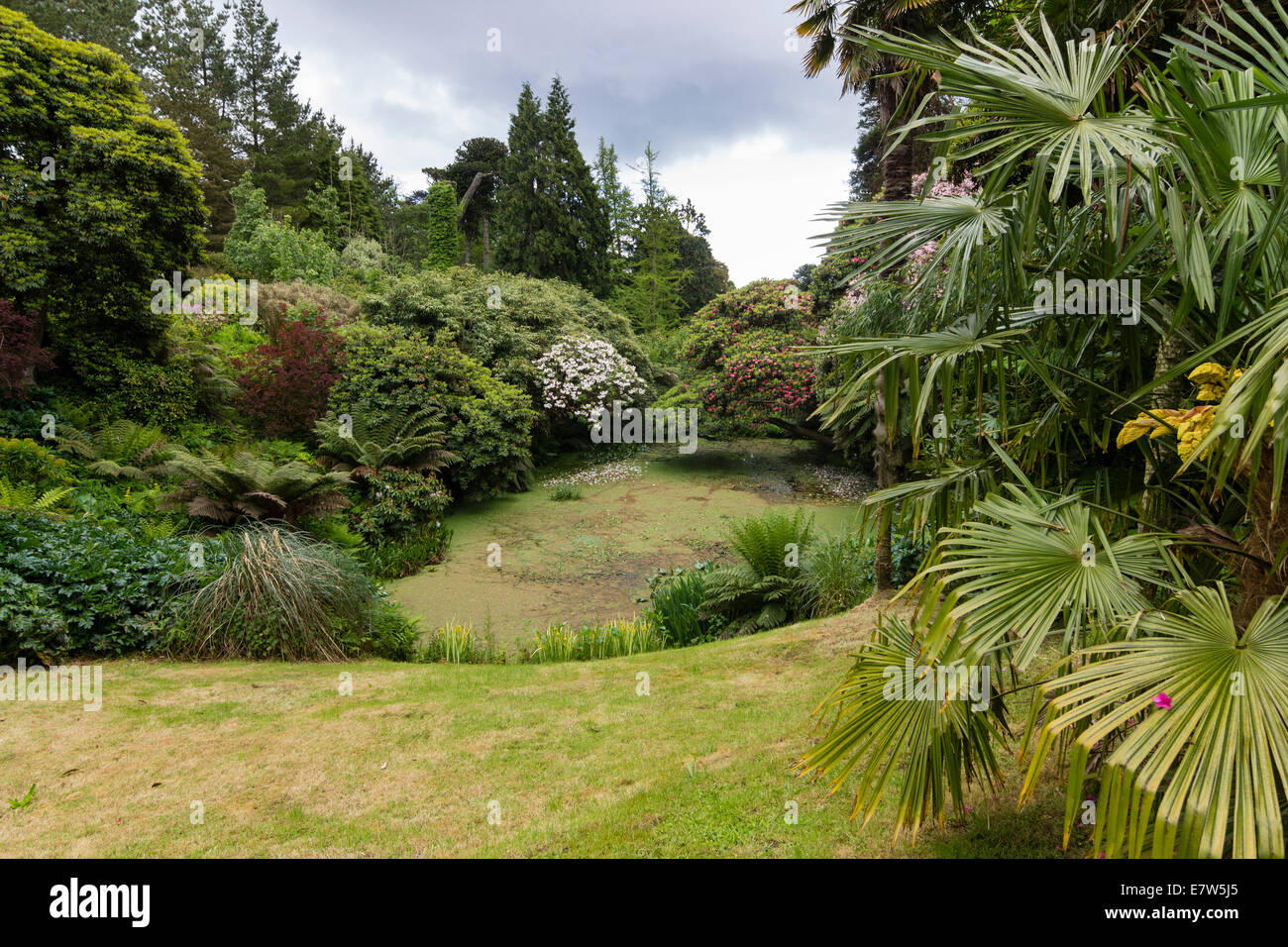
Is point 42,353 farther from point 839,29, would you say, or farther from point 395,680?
point 839,29

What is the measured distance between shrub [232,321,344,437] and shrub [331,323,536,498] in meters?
0.39

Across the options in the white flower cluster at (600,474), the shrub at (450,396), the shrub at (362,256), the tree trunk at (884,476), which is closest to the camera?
the tree trunk at (884,476)

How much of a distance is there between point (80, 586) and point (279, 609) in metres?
1.50

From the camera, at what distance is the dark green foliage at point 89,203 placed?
28.3 feet

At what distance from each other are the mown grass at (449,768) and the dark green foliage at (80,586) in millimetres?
371

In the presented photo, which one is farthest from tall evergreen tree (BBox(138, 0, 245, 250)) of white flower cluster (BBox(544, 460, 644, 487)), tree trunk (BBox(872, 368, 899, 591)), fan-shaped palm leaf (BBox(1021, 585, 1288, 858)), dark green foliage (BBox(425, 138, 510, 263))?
fan-shaped palm leaf (BBox(1021, 585, 1288, 858))

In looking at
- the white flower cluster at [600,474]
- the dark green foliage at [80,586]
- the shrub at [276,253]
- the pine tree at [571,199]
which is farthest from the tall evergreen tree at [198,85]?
the dark green foliage at [80,586]

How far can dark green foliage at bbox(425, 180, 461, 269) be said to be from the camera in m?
24.7

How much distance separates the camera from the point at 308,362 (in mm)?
11320

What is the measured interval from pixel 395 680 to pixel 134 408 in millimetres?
7507

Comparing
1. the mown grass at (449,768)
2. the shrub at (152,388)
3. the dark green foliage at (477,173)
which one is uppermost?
the dark green foliage at (477,173)

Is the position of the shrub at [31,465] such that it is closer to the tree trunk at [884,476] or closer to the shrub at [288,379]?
the shrub at [288,379]

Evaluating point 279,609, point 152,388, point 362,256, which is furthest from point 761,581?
point 362,256

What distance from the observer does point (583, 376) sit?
46.4 ft
